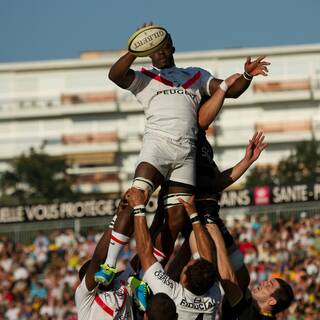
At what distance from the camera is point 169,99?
31.9 feet

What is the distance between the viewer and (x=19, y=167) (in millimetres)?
66812

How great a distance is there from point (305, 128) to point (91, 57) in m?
20.1

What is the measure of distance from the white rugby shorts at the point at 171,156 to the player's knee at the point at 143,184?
0.18 meters

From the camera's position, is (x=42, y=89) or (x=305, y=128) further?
(x=42, y=89)

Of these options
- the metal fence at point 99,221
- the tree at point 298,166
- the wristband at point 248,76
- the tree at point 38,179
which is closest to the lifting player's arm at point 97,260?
the wristband at point 248,76

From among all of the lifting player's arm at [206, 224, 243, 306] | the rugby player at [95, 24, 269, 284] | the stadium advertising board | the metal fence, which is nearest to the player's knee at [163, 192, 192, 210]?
the rugby player at [95, 24, 269, 284]

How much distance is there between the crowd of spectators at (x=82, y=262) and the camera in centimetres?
2175

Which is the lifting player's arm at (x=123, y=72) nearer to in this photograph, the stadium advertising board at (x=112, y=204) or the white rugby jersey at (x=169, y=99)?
the white rugby jersey at (x=169, y=99)

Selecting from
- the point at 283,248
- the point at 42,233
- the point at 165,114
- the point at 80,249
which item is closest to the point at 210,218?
the point at 165,114

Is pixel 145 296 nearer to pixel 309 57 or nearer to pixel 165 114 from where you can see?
pixel 165 114

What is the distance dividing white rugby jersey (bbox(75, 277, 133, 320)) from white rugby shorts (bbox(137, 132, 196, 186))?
3.66ft

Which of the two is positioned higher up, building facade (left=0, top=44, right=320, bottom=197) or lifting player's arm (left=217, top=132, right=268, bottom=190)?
building facade (left=0, top=44, right=320, bottom=197)

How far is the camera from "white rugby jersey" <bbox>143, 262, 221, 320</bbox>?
8758 mm

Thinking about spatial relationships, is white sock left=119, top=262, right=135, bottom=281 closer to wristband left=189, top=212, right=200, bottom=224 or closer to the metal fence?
wristband left=189, top=212, right=200, bottom=224
